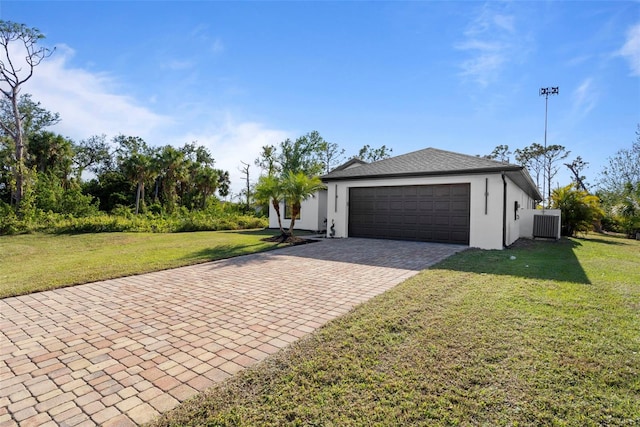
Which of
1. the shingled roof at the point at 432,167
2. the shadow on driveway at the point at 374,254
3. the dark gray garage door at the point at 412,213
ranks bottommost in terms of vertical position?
the shadow on driveway at the point at 374,254

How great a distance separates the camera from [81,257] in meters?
8.61

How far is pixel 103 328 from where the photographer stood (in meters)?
3.68

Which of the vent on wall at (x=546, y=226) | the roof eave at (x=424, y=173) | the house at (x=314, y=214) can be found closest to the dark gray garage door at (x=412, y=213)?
the roof eave at (x=424, y=173)

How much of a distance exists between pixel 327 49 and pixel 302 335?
427 inches

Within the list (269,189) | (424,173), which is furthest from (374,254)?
(269,189)

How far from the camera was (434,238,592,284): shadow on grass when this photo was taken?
6.25 metres

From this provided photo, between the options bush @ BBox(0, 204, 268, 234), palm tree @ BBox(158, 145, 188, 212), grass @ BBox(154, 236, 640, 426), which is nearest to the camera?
grass @ BBox(154, 236, 640, 426)

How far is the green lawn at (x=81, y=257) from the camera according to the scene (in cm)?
599

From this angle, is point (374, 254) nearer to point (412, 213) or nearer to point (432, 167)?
point (412, 213)

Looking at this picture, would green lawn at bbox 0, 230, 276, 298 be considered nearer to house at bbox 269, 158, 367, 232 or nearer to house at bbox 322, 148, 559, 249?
house at bbox 322, 148, 559, 249

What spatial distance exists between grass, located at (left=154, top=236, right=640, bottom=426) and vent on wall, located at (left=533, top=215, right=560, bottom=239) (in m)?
11.1

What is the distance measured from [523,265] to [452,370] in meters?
6.02

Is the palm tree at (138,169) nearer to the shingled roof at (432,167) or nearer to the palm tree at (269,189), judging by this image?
the palm tree at (269,189)

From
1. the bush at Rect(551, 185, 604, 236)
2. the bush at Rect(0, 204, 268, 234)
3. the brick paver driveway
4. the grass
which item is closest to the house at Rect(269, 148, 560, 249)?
the bush at Rect(551, 185, 604, 236)
